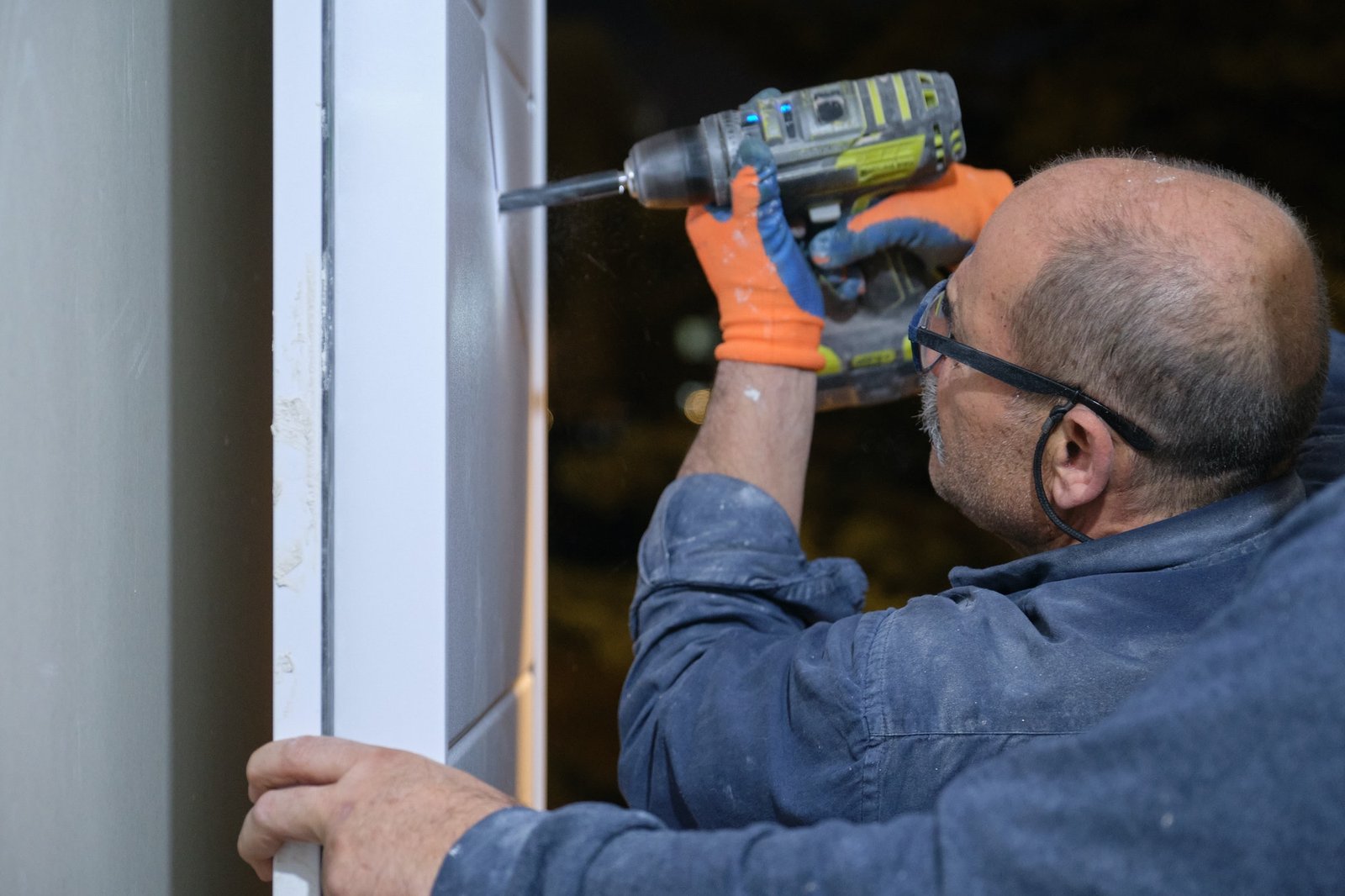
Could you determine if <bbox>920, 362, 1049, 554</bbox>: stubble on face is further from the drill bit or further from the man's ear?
the drill bit

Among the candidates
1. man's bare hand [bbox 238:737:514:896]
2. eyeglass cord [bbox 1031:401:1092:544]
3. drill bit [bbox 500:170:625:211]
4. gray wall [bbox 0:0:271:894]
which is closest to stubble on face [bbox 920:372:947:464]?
eyeglass cord [bbox 1031:401:1092:544]

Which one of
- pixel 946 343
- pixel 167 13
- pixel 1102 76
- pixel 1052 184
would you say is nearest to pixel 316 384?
pixel 167 13

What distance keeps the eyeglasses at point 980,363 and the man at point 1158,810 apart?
49cm

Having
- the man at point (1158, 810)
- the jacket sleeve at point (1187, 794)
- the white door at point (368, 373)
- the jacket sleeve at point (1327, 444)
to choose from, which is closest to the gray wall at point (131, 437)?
the white door at point (368, 373)

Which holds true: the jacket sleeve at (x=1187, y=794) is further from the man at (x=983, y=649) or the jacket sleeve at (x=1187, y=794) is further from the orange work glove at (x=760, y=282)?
the orange work glove at (x=760, y=282)

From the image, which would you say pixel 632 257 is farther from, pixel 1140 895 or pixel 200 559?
pixel 1140 895

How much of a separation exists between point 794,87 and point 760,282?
557 mm

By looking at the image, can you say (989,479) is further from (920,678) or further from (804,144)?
(804,144)

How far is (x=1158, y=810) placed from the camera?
1.48 feet

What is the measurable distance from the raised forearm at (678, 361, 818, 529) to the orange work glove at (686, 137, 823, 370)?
0.07 feet

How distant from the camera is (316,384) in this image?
2.80 feet

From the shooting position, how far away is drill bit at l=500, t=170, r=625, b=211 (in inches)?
46.7

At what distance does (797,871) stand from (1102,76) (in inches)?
66.2

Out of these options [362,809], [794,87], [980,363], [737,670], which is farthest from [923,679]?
[794,87]
